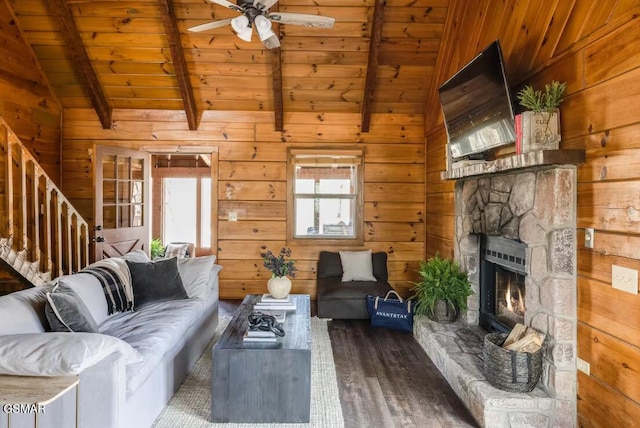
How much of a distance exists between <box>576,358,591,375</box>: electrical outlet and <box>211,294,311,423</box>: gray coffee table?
1.53 m

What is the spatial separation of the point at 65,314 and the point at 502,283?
315 cm

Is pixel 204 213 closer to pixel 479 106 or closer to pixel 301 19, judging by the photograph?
pixel 301 19

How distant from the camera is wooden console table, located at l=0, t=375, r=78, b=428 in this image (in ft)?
4.93

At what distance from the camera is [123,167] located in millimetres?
4875

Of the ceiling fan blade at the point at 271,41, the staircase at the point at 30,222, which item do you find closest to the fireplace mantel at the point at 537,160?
the ceiling fan blade at the point at 271,41

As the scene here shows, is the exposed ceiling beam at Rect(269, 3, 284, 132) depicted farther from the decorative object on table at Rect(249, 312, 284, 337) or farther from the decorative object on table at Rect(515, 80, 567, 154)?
the decorative object on table at Rect(249, 312, 284, 337)

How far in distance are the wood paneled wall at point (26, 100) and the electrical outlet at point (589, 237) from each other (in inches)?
216

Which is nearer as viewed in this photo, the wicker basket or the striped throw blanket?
the wicker basket

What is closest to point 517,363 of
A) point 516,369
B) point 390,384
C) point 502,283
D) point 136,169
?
point 516,369

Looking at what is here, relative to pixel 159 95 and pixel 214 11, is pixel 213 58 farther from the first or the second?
pixel 159 95

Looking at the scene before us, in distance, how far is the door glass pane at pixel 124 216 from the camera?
4.82 metres

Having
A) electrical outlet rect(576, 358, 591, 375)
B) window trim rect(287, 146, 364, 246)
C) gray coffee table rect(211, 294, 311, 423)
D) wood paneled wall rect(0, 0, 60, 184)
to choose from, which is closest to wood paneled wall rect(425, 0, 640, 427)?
electrical outlet rect(576, 358, 591, 375)

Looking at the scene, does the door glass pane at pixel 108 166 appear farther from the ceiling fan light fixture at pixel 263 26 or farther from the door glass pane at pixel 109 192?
the ceiling fan light fixture at pixel 263 26

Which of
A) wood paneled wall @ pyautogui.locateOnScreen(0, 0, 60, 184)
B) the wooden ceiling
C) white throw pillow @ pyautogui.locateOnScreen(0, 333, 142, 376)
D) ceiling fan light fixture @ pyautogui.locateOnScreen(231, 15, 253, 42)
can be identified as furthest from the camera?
wood paneled wall @ pyautogui.locateOnScreen(0, 0, 60, 184)
